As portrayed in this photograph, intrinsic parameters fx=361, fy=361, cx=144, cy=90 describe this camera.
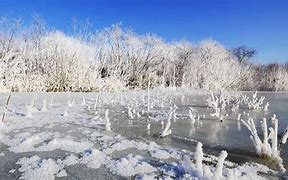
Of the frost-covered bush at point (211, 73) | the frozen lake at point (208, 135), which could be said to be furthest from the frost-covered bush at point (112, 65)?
the frozen lake at point (208, 135)

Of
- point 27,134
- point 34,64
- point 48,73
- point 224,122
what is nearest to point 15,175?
point 27,134

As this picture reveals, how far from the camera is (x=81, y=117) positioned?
8.92 meters

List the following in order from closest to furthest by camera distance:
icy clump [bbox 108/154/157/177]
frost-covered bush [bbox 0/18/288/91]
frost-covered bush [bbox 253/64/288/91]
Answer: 1. icy clump [bbox 108/154/157/177]
2. frost-covered bush [bbox 0/18/288/91]
3. frost-covered bush [bbox 253/64/288/91]

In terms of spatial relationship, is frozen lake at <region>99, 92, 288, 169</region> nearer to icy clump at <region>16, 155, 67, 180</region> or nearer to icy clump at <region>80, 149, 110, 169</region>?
icy clump at <region>80, 149, 110, 169</region>

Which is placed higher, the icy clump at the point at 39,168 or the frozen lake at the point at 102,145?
the frozen lake at the point at 102,145

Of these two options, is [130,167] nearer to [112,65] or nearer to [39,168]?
[39,168]

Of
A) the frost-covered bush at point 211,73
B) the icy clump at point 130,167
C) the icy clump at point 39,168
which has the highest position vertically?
the frost-covered bush at point 211,73

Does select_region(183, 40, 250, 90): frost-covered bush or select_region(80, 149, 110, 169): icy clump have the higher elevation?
select_region(183, 40, 250, 90): frost-covered bush

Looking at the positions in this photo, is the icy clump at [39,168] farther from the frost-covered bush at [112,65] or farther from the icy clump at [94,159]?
the frost-covered bush at [112,65]

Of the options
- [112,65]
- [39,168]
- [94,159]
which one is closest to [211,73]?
[112,65]

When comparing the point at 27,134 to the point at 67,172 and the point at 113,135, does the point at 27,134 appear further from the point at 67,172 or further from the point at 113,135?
the point at 67,172

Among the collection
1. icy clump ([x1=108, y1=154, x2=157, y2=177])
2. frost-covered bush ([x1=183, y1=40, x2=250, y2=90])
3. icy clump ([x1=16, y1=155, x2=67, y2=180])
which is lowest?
icy clump ([x1=16, y1=155, x2=67, y2=180])

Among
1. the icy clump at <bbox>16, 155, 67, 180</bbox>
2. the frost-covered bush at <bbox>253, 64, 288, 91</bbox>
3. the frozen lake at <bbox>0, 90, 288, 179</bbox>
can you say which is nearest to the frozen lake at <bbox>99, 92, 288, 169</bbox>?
the frozen lake at <bbox>0, 90, 288, 179</bbox>

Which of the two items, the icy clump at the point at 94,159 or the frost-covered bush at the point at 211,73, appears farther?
the frost-covered bush at the point at 211,73
